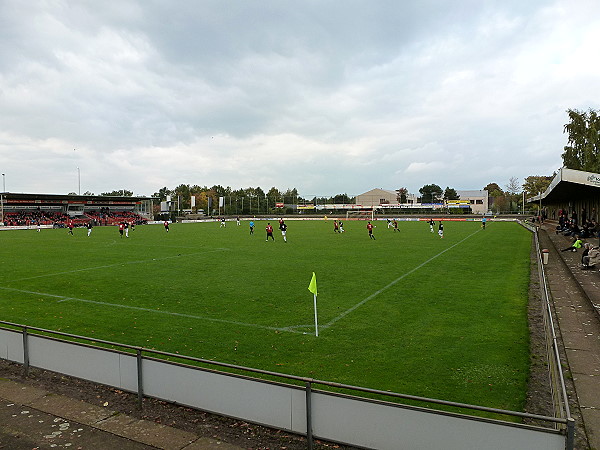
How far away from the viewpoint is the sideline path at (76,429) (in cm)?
512

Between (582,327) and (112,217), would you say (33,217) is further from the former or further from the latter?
(582,327)

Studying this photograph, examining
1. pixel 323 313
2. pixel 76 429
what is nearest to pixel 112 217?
pixel 323 313

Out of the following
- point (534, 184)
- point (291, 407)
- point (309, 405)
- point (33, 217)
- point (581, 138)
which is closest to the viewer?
point (309, 405)

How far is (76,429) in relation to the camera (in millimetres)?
5512

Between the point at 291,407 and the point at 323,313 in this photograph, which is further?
the point at 323,313

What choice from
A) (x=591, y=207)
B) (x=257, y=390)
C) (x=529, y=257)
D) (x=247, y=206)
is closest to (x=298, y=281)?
(x=257, y=390)

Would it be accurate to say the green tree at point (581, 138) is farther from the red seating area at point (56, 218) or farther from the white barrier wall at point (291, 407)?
the red seating area at point (56, 218)

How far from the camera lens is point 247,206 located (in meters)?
120

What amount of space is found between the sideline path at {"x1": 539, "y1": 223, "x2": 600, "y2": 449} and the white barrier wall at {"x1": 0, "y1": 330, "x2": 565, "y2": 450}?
2103 millimetres

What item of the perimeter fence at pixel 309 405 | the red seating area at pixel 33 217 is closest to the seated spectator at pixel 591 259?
the perimeter fence at pixel 309 405

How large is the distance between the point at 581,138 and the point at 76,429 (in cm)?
6109

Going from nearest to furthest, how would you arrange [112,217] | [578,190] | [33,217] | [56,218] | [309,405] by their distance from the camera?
[309,405] < [578,190] < [33,217] < [56,218] < [112,217]

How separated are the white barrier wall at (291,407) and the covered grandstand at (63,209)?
6802 centimetres

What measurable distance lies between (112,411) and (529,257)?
76.5ft
